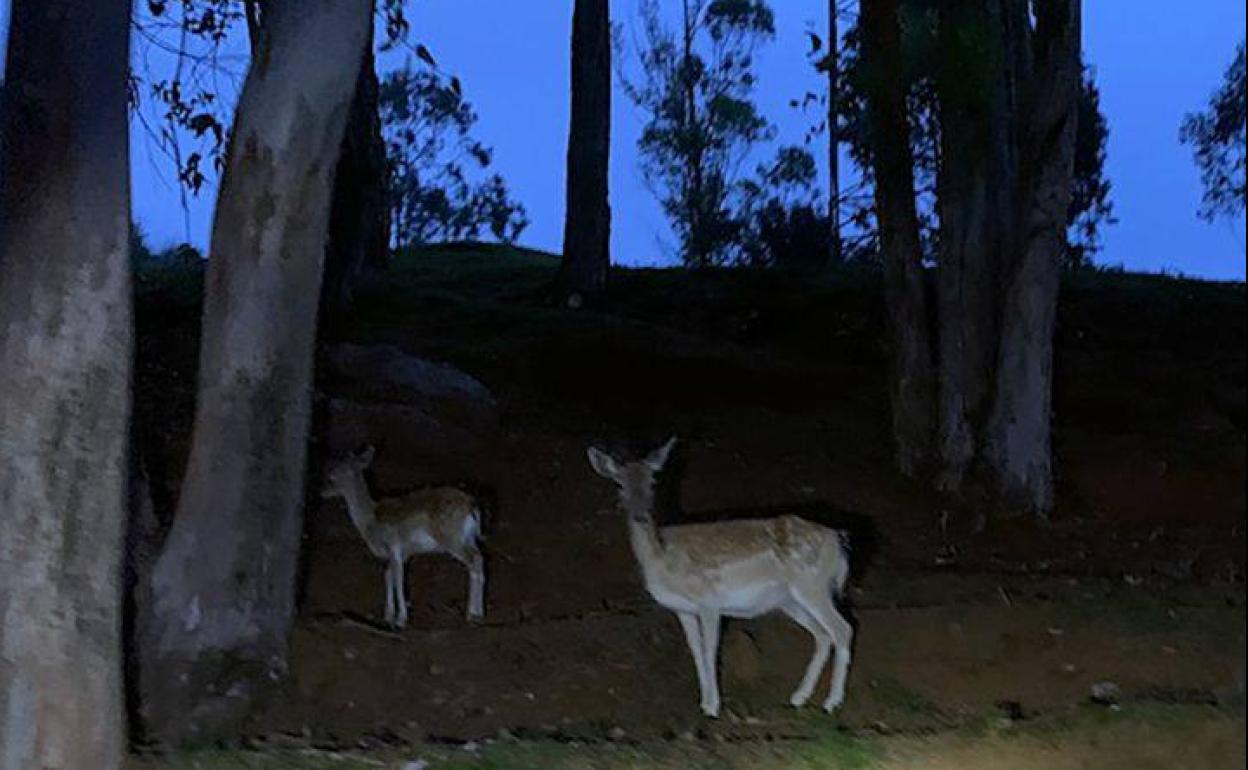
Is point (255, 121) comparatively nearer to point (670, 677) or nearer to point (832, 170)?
point (670, 677)

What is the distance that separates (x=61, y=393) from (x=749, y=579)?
4082 millimetres

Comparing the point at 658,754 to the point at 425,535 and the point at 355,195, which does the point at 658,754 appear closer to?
the point at 425,535

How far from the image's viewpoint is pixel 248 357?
29.7ft

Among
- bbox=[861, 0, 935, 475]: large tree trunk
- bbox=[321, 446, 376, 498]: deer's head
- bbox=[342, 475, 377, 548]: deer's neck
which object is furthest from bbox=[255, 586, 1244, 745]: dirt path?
bbox=[861, 0, 935, 475]: large tree trunk

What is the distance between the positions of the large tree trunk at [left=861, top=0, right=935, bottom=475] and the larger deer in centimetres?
645

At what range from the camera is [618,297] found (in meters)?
27.7

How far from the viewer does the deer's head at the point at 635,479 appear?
9.95 metres

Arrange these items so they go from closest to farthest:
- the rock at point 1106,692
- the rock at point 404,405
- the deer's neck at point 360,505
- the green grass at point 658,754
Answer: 1. the green grass at point 658,754
2. the rock at point 1106,692
3. the deer's neck at point 360,505
4. the rock at point 404,405

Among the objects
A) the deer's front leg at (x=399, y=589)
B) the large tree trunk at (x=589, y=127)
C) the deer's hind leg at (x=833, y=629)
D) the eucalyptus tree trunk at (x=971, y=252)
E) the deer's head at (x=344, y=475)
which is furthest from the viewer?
the large tree trunk at (x=589, y=127)

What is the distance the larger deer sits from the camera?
943cm

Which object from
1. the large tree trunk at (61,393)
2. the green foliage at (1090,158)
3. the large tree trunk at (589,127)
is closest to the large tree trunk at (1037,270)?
the green foliage at (1090,158)

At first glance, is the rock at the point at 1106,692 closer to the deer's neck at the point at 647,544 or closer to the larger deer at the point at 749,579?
the larger deer at the point at 749,579

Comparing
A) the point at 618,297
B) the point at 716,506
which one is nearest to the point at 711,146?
the point at 618,297

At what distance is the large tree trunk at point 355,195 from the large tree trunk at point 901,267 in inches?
356
